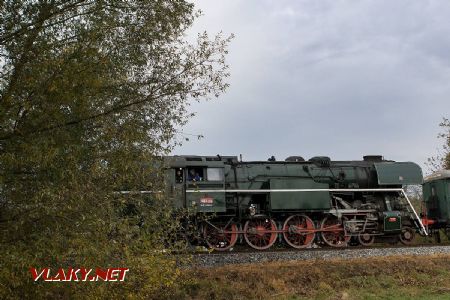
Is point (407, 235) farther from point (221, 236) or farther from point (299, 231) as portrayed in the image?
point (221, 236)

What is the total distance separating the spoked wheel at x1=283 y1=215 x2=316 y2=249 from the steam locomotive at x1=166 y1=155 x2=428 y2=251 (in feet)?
0.11

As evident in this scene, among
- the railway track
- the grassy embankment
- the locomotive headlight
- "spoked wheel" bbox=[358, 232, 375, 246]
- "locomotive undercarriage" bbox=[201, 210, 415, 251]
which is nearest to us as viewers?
the grassy embankment

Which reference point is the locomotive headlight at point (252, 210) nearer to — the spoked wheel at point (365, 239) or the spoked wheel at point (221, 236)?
the spoked wheel at point (221, 236)

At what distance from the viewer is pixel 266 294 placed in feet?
37.3

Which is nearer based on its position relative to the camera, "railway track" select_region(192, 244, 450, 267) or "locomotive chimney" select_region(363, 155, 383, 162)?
"railway track" select_region(192, 244, 450, 267)

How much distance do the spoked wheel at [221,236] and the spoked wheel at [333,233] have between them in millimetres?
3170

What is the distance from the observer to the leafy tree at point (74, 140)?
591 cm

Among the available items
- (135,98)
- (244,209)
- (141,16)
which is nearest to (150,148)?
(135,98)

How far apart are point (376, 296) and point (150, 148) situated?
23.4ft

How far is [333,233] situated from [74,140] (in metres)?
12.4

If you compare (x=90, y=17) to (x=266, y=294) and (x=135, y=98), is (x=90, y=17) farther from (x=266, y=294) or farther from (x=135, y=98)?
(x=266, y=294)

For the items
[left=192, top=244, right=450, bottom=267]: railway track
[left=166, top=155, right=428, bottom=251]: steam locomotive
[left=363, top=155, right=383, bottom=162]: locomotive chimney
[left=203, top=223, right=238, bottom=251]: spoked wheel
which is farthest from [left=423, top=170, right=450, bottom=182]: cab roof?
[left=203, top=223, right=238, bottom=251]: spoked wheel

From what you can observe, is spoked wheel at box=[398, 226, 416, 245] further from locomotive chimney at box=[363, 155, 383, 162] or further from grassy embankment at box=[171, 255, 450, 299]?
grassy embankment at box=[171, 255, 450, 299]
